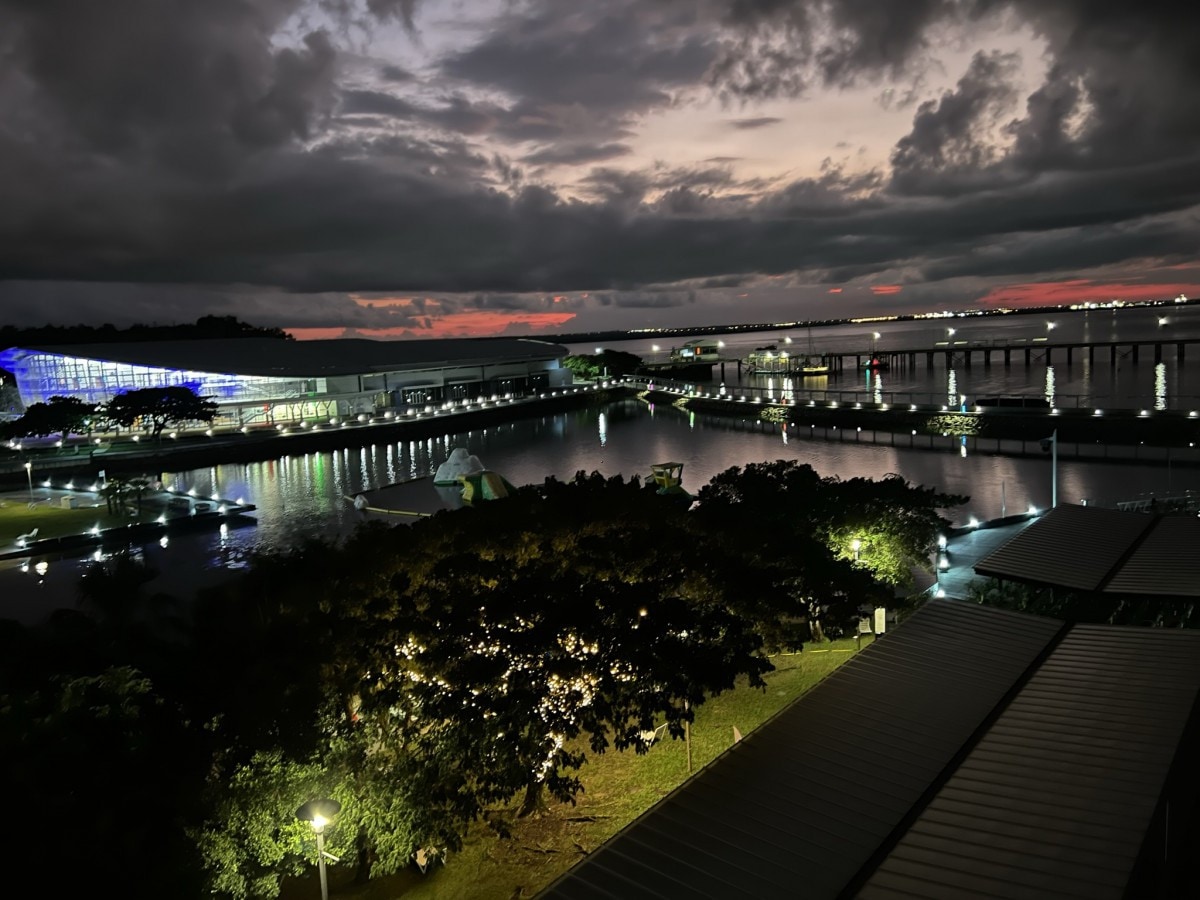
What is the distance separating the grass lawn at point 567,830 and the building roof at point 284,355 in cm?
5316

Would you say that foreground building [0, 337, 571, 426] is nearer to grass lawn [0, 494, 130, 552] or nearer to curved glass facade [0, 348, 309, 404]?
curved glass facade [0, 348, 309, 404]

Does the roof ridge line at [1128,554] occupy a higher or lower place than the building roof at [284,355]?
lower

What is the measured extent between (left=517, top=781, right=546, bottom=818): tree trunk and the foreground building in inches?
2014

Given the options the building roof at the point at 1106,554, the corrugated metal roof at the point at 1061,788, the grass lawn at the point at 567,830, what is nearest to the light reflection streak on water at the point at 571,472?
the building roof at the point at 1106,554

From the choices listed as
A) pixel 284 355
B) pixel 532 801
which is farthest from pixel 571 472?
pixel 532 801

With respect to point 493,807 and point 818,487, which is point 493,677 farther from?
point 818,487

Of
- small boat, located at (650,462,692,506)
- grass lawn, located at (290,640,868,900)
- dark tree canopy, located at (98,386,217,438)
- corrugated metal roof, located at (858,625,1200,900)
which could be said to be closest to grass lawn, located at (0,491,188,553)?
dark tree canopy, located at (98,386,217,438)

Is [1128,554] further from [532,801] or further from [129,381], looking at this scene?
[129,381]

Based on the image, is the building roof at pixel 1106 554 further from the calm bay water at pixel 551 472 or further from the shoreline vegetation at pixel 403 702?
the calm bay water at pixel 551 472

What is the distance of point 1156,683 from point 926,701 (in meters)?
2.95

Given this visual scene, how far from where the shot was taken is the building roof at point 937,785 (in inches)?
281

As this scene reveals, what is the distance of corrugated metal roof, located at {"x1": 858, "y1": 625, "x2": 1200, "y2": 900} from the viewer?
23.2 feet

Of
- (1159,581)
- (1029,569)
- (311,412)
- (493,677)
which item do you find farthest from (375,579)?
(311,412)

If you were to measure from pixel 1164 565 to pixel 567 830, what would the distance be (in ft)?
38.1
